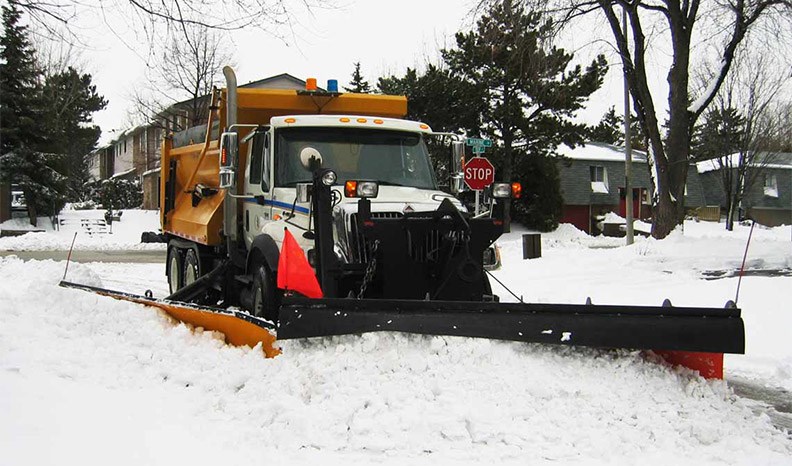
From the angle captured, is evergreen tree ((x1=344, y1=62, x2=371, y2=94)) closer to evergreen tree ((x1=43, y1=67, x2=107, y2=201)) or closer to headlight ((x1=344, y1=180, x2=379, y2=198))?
evergreen tree ((x1=43, y1=67, x2=107, y2=201))

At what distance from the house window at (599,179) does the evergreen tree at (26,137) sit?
29257mm

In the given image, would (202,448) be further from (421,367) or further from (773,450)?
(773,450)

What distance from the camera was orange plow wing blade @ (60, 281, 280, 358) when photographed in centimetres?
538

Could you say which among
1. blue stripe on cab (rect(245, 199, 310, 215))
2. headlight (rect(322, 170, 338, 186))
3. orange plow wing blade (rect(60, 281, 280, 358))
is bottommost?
orange plow wing blade (rect(60, 281, 280, 358))

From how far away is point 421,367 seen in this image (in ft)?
15.2

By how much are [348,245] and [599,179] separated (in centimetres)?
4044

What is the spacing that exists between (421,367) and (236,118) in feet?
15.9

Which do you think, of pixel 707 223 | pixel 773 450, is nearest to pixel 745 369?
pixel 773 450

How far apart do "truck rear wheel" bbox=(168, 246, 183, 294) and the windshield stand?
4368 millimetres

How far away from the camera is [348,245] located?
20.7 feet

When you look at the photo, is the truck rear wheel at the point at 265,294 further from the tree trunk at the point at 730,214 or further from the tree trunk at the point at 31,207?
the tree trunk at the point at 730,214

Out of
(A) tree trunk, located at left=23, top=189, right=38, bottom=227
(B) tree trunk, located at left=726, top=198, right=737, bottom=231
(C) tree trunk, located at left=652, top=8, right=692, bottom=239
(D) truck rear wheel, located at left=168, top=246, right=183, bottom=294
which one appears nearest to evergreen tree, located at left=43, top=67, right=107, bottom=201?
(A) tree trunk, located at left=23, top=189, right=38, bottom=227

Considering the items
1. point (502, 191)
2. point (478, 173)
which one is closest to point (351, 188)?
point (502, 191)

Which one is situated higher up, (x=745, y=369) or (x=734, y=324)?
(x=734, y=324)
